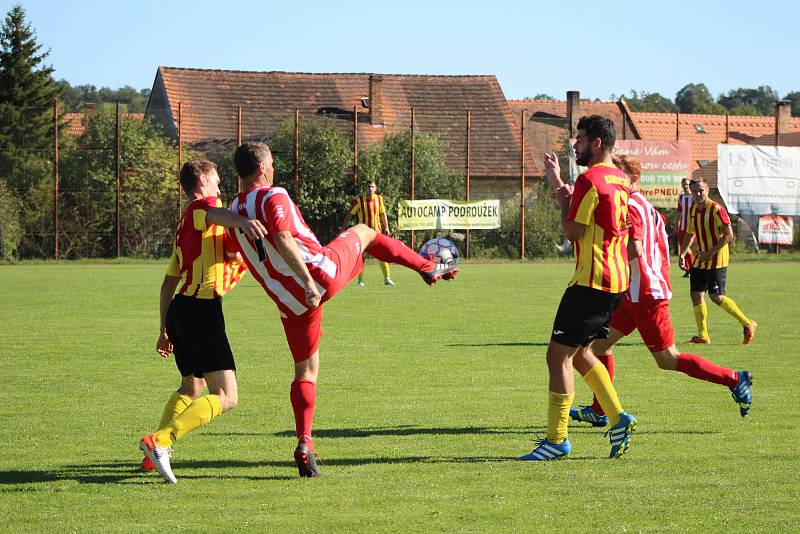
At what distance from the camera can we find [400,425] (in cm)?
845

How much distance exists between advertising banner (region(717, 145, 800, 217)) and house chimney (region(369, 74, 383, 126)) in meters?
14.9

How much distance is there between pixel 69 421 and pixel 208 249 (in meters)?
2.63

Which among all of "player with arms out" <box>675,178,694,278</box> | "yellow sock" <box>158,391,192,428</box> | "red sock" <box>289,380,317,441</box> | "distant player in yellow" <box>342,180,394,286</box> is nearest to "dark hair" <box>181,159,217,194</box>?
"yellow sock" <box>158,391,192,428</box>

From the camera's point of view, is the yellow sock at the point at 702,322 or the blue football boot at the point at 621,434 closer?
the blue football boot at the point at 621,434

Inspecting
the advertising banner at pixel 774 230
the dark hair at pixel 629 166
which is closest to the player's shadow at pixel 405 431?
the dark hair at pixel 629 166

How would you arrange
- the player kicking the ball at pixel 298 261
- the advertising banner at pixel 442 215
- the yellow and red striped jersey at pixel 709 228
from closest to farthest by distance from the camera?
the player kicking the ball at pixel 298 261 < the yellow and red striped jersey at pixel 709 228 < the advertising banner at pixel 442 215

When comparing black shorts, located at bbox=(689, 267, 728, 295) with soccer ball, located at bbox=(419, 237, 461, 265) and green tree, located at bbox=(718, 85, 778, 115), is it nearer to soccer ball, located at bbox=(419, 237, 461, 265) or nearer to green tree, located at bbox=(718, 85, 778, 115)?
soccer ball, located at bbox=(419, 237, 461, 265)

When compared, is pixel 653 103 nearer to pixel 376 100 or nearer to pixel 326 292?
pixel 376 100

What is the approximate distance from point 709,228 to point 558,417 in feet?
26.9

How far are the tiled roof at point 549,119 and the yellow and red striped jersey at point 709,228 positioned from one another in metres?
40.1

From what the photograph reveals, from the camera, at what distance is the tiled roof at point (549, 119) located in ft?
188

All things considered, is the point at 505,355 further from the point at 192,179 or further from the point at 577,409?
the point at 192,179

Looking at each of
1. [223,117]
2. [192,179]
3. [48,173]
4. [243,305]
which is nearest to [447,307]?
[243,305]

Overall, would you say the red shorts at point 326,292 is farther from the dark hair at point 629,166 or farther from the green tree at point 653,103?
the green tree at point 653,103
